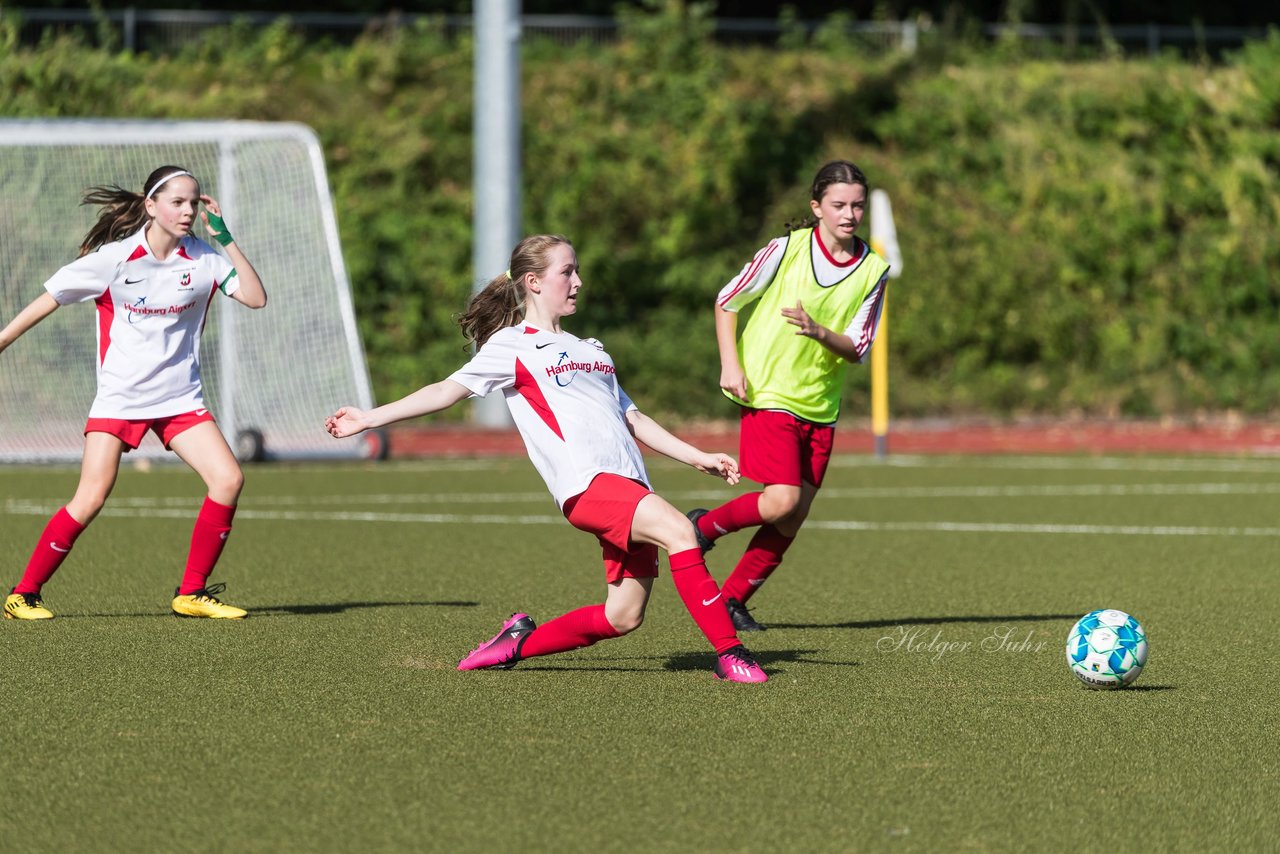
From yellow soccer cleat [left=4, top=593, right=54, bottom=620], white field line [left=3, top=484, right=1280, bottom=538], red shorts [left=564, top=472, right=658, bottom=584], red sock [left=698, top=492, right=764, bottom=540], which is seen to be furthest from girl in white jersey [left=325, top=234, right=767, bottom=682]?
white field line [left=3, top=484, right=1280, bottom=538]

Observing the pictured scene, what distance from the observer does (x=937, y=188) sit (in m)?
24.2

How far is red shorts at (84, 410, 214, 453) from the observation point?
8.00m

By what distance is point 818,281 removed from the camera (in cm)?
778

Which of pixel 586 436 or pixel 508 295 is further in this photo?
pixel 508 295

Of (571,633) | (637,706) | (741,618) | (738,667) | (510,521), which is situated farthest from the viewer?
(510,521)

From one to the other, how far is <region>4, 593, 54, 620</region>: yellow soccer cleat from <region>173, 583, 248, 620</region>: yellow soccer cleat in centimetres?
53

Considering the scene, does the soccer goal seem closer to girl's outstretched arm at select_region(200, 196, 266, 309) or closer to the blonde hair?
girl's outstretched arm at select_region(200, 196, 266, 309)

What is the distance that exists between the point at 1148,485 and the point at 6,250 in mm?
10072

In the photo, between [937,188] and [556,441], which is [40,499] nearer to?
[556,441]

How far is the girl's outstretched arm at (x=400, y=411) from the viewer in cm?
621

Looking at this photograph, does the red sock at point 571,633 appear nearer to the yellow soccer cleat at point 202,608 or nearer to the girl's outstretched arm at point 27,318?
the yellow soccer cleat at point 202,608

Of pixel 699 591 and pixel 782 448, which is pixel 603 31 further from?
pixel 699 591

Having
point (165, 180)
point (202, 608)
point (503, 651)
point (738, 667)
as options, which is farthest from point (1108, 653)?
point (165, 180)

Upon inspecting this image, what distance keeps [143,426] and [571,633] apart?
2420 mm
